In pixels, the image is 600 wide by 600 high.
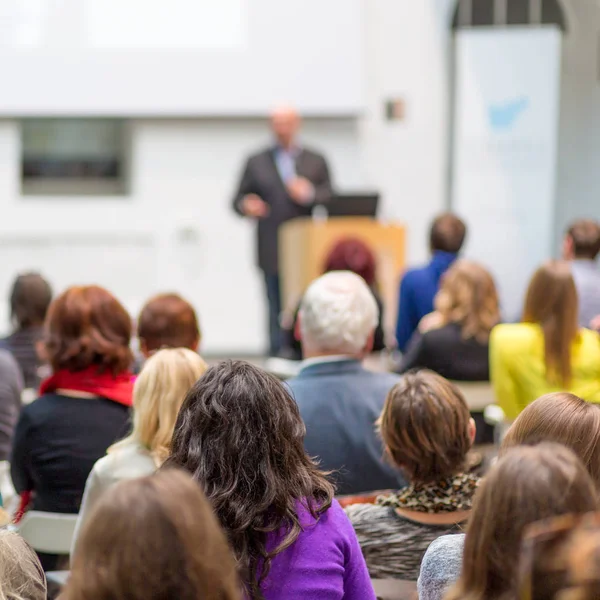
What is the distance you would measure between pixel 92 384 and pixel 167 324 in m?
0.42

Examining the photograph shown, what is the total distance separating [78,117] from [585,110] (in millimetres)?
4341

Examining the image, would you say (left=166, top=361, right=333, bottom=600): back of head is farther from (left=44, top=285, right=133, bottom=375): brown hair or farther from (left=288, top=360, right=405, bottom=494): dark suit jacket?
(left=44, top=285, right=133, bottom=375): brown hair

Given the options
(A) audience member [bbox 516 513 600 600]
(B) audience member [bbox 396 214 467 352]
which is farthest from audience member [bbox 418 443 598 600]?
(B) audience member [bbox 396 214 467 352]

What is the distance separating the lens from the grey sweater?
5.74ft

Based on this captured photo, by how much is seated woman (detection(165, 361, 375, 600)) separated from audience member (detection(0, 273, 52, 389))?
261 centimetres

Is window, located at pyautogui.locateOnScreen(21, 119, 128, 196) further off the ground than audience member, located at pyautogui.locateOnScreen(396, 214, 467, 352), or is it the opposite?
window, located at pyautogui.locateOnScreen(21, 119, 128, 196)

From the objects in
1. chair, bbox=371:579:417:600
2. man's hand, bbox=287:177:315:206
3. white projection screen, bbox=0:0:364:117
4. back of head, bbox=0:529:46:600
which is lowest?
chair, bbox=371:579:417:600

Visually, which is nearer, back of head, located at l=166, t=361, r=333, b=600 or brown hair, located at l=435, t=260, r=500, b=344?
back of head, located at l=166, t=361, r=333, b=600

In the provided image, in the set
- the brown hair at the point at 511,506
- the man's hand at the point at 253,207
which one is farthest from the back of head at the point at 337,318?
the man's hand at the point at 253,207

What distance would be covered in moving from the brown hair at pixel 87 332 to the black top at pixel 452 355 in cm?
128

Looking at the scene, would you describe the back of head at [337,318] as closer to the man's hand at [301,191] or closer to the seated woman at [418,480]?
the seated woman at [418,480]

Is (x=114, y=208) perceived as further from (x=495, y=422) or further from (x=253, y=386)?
(x=253, y=386)

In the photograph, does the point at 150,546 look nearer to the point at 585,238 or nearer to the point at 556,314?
the point at 556,314

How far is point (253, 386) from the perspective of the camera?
1.80 metres
